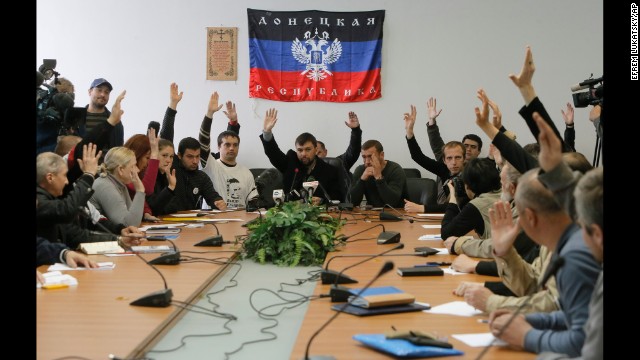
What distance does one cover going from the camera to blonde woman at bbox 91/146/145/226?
4.54 meters

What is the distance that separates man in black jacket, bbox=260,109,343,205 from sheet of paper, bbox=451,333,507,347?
4.35 metres

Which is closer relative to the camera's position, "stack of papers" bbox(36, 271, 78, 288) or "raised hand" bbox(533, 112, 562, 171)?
"raised hand" bbox(533, 112, 562, 171)

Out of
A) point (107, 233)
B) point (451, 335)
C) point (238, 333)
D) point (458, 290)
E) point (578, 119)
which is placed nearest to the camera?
point (451, 335)

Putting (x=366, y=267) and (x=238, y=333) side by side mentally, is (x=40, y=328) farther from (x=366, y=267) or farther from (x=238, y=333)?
(x=366, y=267)

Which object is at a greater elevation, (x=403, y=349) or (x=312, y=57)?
(x=312, y=57)

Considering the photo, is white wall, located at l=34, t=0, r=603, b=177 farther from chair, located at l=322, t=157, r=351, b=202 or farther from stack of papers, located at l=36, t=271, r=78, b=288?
stack of papers, located at l=36, t=271, r=78, b=288

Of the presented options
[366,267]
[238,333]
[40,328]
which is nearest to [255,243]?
[366,267]

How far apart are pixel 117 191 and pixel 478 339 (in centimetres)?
307

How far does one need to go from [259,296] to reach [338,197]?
367 cm

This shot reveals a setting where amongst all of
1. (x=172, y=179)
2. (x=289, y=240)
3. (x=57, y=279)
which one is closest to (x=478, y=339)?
(x=57, y=279)

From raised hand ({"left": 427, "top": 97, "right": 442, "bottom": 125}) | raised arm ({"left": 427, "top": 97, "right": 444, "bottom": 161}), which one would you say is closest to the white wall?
raised hand ({"left": 427, "top": 97, "right": 442, "bottom": 125})

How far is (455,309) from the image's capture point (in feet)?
8.22

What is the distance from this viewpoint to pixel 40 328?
89.3 inches

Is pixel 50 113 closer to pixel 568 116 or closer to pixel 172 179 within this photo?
pixel 172 179
